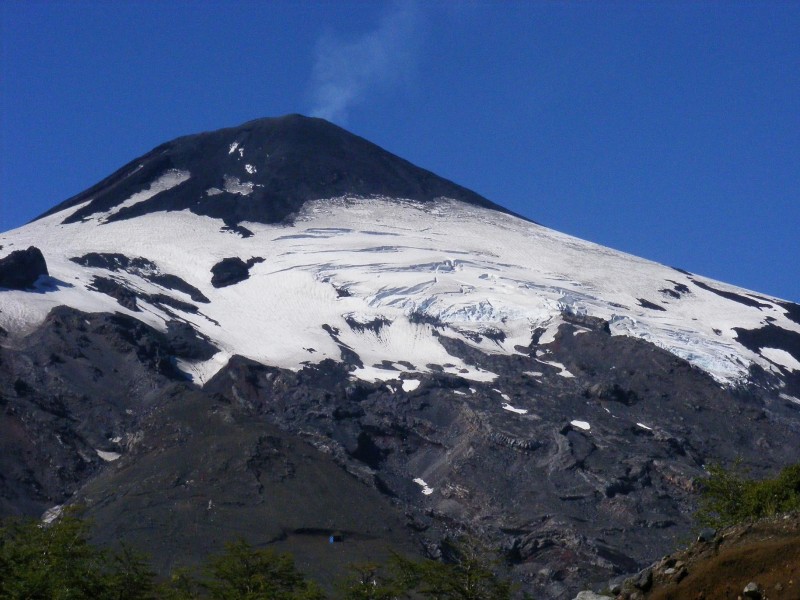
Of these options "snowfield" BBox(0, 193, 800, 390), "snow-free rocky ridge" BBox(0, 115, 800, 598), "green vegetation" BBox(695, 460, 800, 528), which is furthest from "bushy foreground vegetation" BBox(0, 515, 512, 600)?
"snowfield" BBox(0, 193, 800, 390)

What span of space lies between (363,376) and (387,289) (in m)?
21.4

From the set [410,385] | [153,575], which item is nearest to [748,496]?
[153,575]

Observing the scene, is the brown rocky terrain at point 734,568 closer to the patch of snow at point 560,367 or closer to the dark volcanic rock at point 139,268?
the patch of snow at point 560,367

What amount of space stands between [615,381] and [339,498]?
3745 cm

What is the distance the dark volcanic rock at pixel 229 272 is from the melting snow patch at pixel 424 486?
4165 centimetres

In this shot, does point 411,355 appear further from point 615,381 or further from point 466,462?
point 466,462

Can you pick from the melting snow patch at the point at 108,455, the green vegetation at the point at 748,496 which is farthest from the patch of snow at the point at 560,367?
the green vegetation at the point at 748,496

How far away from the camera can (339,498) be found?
193ft

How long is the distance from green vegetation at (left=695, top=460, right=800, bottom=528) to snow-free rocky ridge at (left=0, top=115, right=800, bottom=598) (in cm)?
2052

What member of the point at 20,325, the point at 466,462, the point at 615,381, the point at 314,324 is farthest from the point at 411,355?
the point at 20,325

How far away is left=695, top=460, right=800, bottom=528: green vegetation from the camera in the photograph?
30.1 metres

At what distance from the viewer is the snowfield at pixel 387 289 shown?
9288 centimetres

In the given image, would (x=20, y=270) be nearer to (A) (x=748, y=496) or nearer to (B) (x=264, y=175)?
(B) (x=264, y=175)

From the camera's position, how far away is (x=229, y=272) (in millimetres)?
110312
